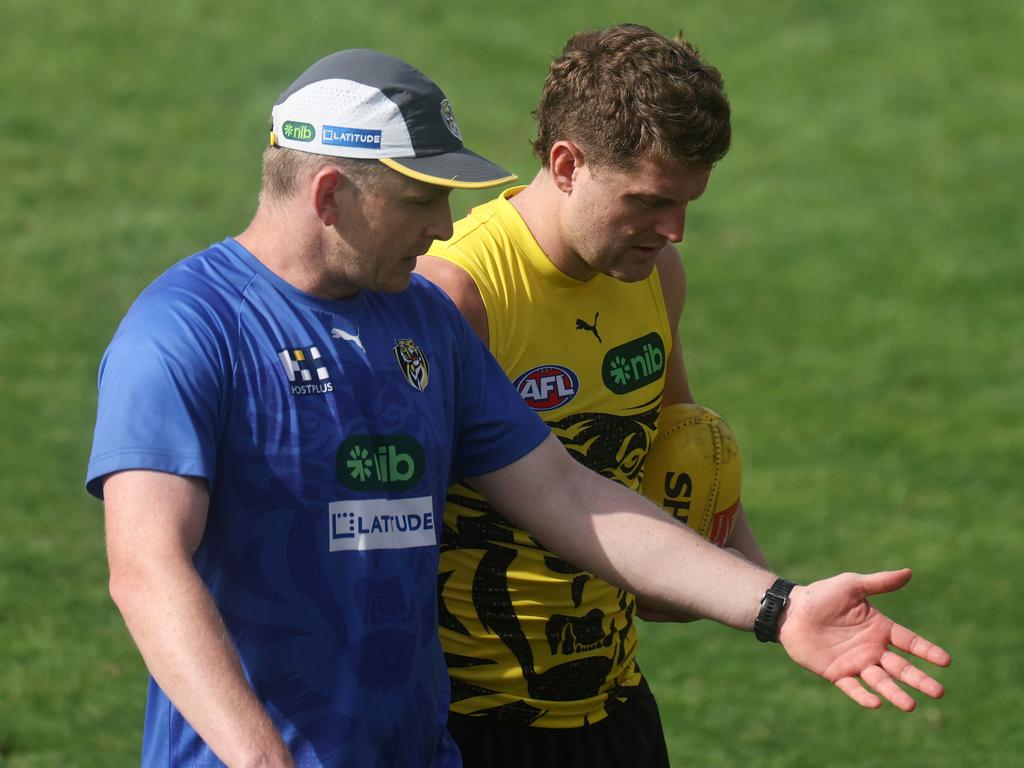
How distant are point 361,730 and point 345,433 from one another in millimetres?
617

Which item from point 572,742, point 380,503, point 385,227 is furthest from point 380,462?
point 572,742

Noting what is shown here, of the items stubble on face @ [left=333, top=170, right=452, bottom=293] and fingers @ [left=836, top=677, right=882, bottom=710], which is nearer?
stubble on face @ [left=333, top=170, right=452, bottom=293]

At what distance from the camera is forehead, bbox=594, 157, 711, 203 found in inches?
156

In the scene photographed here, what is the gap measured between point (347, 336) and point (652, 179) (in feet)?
3.32

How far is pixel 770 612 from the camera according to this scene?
3.54m

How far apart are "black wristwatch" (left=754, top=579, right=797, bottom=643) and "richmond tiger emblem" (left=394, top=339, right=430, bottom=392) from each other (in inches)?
34.9

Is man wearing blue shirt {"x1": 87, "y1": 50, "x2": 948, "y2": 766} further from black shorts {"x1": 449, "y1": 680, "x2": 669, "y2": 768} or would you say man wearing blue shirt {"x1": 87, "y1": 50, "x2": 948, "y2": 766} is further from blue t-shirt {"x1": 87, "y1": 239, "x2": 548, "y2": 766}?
black shorts {"x1": 449, "y1": 680, "x2": 669, "y2": 768}

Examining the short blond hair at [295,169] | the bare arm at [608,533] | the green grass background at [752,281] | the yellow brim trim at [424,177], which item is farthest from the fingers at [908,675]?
the green grass background at [752,281]

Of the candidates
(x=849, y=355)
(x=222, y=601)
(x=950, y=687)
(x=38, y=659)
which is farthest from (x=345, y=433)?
(x=849, y=355)

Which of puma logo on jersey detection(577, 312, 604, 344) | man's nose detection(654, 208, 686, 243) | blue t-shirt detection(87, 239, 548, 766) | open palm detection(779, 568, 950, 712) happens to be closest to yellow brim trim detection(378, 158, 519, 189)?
blue t-shirt detection(87, 239, 548, 766)

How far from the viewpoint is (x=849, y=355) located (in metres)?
11.0

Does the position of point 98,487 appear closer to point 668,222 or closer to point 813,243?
point 668,222

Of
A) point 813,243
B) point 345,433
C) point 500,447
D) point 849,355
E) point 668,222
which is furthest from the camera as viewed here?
point 813,243

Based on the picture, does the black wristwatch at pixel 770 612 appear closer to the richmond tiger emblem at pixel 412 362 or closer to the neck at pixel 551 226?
the richmond tiger emblem at pixel 412 362
